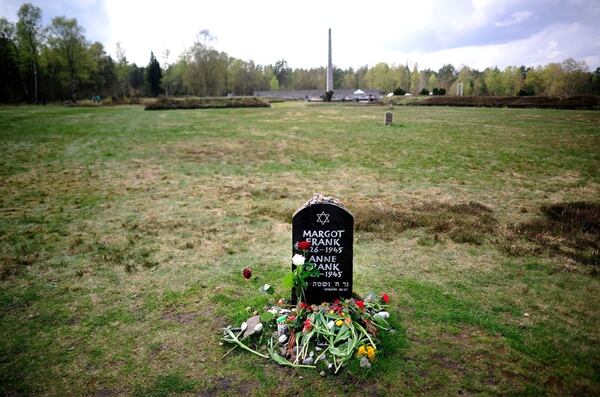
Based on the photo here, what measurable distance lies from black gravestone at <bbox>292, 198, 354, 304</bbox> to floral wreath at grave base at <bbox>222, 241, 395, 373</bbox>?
208 millimetres

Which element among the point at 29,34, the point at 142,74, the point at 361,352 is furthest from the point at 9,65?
the point at 361,352

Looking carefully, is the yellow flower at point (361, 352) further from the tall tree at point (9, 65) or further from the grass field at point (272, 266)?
the tall tree at point (9, 65)

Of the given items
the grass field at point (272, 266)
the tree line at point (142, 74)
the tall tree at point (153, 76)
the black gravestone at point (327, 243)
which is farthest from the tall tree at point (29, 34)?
the black gravestone at point (327, 243)

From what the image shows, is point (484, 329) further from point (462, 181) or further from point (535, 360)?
point (462, 181)

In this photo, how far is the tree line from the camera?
57656 mm

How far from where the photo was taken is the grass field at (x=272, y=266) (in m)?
4.02

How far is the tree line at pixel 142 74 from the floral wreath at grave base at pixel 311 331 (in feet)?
209

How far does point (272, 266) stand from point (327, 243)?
179cm

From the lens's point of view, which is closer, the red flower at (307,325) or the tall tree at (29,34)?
the red flower at (307,325)

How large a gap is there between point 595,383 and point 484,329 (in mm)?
1182

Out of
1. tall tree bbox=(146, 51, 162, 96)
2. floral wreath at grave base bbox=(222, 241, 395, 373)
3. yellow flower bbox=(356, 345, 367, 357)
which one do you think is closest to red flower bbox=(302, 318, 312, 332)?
floral wreath at grave base bbox=(222, 241, 395, 373)

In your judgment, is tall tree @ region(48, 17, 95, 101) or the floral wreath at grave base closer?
the floral wreath at grave base

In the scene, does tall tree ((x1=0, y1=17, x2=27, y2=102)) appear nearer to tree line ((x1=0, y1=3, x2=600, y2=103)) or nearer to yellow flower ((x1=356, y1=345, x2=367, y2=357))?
tree line ((x1=0, y1=3, x2=600, y2=103))

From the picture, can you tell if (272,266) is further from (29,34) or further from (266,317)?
(29,34)
